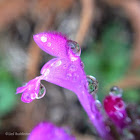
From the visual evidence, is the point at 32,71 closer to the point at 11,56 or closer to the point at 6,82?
the point at 6,82

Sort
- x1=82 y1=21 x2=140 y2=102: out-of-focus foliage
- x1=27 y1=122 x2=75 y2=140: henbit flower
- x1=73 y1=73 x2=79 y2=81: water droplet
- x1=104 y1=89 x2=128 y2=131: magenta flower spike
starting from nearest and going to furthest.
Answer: x1=27 y1=122 x2=75 y2=140: henbit flower
x1=73 y1=73 x2=79 y2=81: water droplet
x1=104 y1=89 x2=128 y2=131: magenta flower spike
x1=82 y1=21 x2=140 y2=102: out-of-focus foliage

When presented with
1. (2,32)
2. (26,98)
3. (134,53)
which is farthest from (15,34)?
(26,98)

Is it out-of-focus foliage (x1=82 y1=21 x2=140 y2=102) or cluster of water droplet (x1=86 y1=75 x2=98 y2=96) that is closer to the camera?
cluster of water droplet (x1=86 y1=75 x2=98 y2=96)

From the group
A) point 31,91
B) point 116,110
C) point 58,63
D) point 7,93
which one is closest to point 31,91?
point 31,91

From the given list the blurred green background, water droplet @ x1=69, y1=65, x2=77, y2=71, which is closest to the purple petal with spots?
water droplet @ x1=69, y1=65, x2=77, y2=71

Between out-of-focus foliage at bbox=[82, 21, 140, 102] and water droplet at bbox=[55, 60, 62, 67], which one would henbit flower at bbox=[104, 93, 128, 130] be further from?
out-of-focus foliage at bbox=[82, 21, 140, 102]

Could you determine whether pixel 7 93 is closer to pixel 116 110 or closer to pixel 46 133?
pixel 116 110

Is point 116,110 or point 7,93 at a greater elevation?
point 7,93

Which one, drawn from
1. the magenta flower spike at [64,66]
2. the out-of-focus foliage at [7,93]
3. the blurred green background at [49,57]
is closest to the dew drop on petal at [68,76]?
the magenta flower spike at [64,66]
